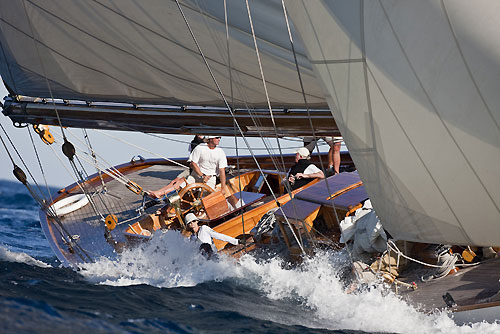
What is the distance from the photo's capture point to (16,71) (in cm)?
739

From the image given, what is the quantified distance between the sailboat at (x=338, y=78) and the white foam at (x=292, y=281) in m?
0.32

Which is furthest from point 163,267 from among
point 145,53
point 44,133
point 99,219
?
point 99,219

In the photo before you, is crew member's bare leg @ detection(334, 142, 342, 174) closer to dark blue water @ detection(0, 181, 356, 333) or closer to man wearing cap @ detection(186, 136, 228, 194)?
man wearing cap @ detection(186, 136, 228, 194)

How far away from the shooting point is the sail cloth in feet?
20.9

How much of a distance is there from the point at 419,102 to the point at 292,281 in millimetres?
2341

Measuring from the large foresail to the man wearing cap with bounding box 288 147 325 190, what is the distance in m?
3.16

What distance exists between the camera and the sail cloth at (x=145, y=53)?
6.36 meters

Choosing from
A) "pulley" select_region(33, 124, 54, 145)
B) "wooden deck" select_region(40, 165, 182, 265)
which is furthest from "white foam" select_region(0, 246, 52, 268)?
"pulley" select_region(33, 124, 54, 145)

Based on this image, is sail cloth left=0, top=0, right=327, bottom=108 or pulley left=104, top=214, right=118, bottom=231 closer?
sail cloth left=0, top=0, right=327, bottom=108

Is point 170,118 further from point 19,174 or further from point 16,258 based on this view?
point 16,258

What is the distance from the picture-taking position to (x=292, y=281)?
244 inches

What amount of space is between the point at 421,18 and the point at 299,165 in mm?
4064

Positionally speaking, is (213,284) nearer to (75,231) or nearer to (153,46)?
(153,46)

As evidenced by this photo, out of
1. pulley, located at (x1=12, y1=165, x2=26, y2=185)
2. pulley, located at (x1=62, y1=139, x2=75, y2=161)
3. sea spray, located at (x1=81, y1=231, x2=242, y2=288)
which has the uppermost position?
pulley, located at (x1=62, y1=139, x2=75, y2=161)
